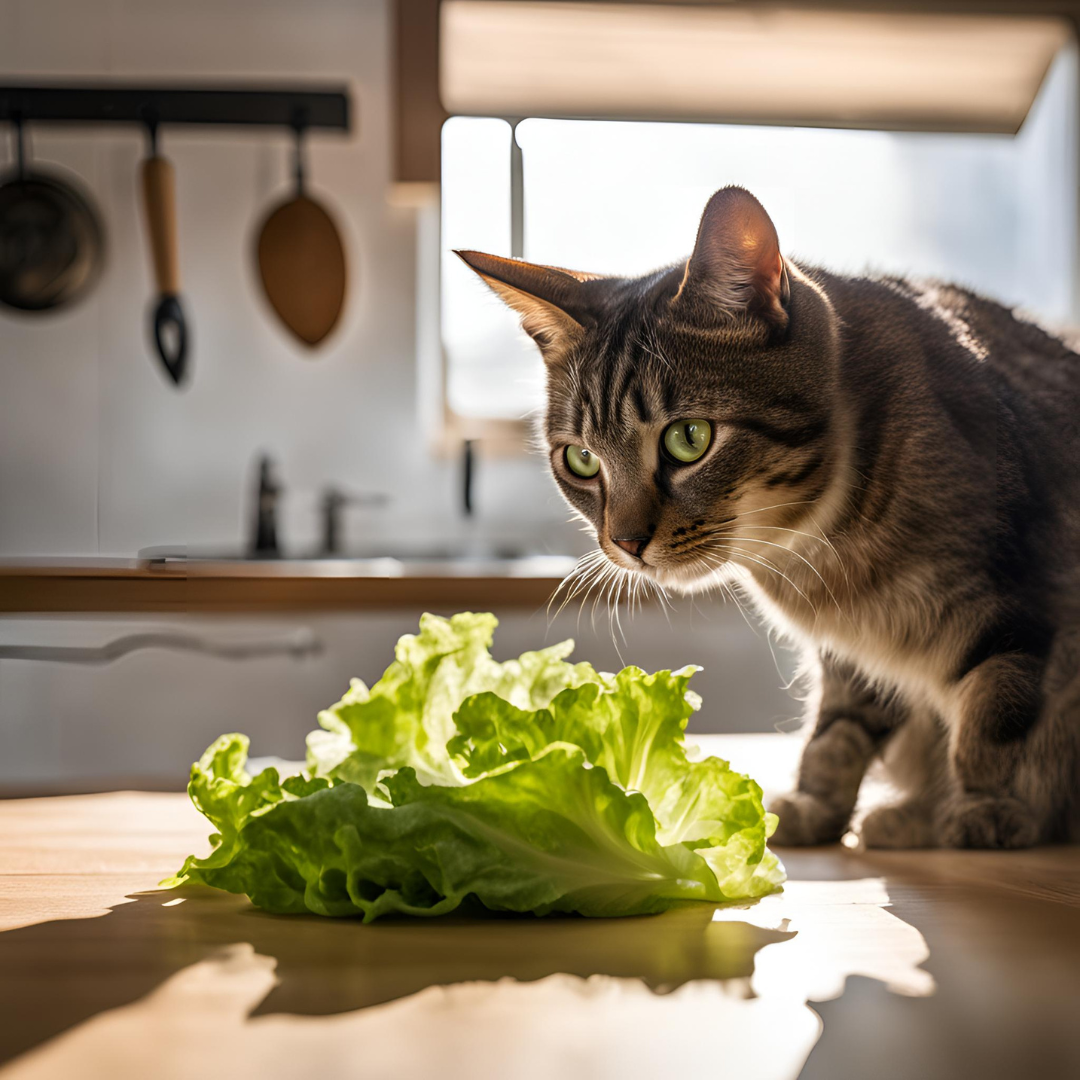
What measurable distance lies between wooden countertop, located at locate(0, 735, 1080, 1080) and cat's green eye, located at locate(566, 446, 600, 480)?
448 millimetres

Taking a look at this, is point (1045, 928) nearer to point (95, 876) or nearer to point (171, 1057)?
point (171, 1057)

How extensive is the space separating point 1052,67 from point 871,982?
3377mm

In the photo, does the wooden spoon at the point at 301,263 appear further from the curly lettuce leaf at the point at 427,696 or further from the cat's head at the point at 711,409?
the curly lettuce leaf at the point at 427,696

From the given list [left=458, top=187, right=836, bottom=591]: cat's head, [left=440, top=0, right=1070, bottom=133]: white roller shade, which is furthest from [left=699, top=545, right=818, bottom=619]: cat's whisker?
[left=440, top=0, right=1070, bottom=133]: white roller shade

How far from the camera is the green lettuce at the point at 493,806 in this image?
0.67 metres

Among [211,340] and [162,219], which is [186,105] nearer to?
[162,219]

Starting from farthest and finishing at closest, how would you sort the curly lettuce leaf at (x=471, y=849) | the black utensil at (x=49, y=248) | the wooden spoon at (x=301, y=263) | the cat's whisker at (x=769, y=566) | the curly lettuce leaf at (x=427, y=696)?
the black utensil at (x=49, y=248)
the wooden spoon at (x=301, y=263)
the cat's whisker at (x=769, y=566)
the curly lettuce leaf at (x=427, y=696)
the curly lettuce leaf at (x=471, y=849)

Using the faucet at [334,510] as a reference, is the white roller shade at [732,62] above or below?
above

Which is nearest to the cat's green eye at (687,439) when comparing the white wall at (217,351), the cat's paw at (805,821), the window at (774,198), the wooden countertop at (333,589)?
the cat's paw at (805,821)

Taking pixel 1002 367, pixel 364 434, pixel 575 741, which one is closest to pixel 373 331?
pixel 364 434

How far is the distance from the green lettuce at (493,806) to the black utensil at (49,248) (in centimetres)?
243

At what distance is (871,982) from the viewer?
56 cm

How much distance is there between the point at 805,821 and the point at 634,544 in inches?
12.1

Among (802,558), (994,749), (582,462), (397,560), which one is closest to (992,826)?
(994,749)
